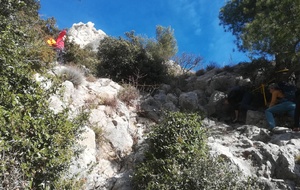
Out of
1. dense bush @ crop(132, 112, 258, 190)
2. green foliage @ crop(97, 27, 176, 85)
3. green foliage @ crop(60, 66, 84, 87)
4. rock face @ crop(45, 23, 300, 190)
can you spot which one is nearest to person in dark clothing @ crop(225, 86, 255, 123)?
rock face @ crop(45, 23, 300, 190)

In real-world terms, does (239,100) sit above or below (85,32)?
below

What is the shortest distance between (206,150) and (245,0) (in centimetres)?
889

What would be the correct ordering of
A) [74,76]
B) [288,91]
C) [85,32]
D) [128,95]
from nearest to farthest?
[288,91], [74,76], [128,95], [85,32]

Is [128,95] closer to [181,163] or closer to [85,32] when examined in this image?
[181,163]

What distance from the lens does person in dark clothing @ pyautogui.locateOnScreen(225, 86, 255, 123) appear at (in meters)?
9.99

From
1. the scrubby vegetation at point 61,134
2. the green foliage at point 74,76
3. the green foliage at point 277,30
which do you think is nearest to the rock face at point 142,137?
the green foliage at point 74,76

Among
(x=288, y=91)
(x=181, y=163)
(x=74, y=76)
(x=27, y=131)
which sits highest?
(x=74, y=76)

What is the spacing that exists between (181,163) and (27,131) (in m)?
3.16

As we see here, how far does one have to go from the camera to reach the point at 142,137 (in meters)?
8.72

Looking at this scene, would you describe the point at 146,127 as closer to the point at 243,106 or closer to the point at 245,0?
the point at 243,106

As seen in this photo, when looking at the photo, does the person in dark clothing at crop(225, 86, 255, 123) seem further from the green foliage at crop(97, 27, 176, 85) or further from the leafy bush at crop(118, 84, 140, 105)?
the green foliage at crop(97, 27, 176, 85)

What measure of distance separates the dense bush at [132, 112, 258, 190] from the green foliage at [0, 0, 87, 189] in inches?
68.7

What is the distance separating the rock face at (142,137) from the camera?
620 cm

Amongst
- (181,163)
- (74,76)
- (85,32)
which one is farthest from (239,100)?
(85,32)
